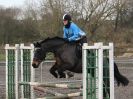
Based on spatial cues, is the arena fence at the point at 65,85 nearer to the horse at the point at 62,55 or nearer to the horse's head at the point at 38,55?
Answer: the horse's head at the point at 38,55

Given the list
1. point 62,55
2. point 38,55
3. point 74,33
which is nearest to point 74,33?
point 74,33

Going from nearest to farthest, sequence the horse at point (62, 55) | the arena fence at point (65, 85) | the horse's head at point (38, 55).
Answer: the arena fence at point (65, 85)
the horse's head at point (38, 55)
the horse at point (62, 55)

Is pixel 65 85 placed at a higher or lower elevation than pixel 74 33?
lower

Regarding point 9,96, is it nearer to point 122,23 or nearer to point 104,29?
point 104,29

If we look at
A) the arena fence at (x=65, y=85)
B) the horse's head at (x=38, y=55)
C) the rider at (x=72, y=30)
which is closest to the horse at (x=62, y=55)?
the horse's head at (x=38, y=55)

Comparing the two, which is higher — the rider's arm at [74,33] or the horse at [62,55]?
the rider's arm at [74,33]

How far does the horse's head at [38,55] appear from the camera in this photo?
32.8 feet

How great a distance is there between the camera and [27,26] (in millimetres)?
58875

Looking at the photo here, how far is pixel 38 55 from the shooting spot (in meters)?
10.2

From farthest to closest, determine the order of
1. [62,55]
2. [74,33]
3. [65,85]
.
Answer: [62,55] → [74,33] → [65,85]

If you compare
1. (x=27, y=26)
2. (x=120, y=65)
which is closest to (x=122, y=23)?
(x=27, y=26)

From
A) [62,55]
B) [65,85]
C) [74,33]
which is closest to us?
[65,85]

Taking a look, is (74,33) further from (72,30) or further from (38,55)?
(38,55)

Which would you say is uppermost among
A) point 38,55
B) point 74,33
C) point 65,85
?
point 74,33
